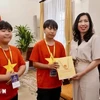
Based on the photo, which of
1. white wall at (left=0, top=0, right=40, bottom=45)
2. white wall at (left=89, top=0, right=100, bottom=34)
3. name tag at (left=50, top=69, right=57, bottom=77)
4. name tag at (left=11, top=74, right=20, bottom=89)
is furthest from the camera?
white wall at (left=0, top=0, right=40, bottom=45)

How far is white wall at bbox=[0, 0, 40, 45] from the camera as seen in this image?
17.0 ft

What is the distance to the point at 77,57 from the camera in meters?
1.62

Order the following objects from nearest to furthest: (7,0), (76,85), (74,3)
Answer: (76,85) < (74,3) < (7,0)

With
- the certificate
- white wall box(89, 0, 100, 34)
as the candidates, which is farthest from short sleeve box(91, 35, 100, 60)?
white wall box(89, 0, 100, 34)

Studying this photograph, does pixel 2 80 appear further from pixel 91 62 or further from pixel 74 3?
pixel 74 3

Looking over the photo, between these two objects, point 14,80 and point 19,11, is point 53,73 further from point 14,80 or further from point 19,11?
point 19,11

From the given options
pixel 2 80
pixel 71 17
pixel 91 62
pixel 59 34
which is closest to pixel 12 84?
pixel 2 80

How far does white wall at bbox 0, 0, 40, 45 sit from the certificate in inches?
156

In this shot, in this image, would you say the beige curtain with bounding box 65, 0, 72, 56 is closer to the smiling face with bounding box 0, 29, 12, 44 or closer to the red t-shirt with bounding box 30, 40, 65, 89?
the red t-shirt with bounding box 30, 40, 65, 89

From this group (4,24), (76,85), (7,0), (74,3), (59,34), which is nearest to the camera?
(4,24)

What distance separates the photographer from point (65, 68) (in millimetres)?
1594

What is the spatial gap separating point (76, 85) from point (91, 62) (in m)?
0.30

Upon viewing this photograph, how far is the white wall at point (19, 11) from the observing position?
5.17 meters

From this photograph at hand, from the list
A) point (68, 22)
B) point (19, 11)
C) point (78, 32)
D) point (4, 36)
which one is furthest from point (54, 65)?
point (19, 11)
